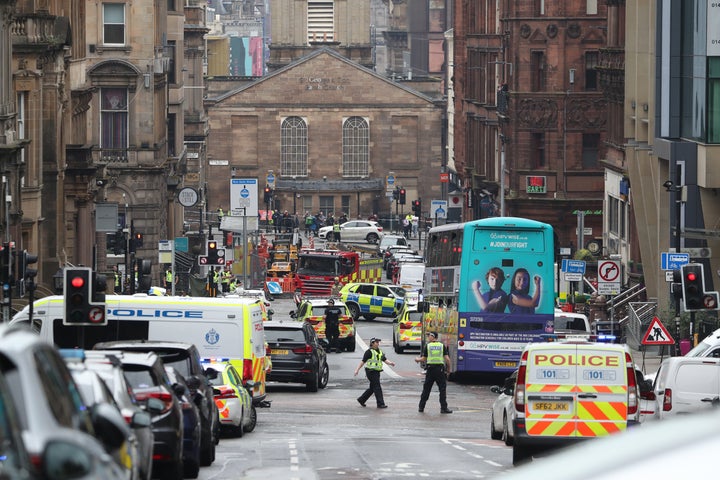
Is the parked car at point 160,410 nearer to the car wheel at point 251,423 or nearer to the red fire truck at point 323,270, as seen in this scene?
the car wheel at point 251,423

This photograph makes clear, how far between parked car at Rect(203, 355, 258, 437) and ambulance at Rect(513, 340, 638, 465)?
4538 mm

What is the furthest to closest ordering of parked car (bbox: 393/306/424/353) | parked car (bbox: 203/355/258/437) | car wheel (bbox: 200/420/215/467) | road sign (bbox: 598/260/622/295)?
parked car (bbox: 393/306/424/353)
road sign (bbox: 598/260/622/295)
parked car (bbox: 203/355/258/437)
car wheel (bbox: 200/420/215/467)

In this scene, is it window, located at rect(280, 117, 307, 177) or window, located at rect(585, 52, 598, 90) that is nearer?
window, located at rect(585, 52, 598, 90)

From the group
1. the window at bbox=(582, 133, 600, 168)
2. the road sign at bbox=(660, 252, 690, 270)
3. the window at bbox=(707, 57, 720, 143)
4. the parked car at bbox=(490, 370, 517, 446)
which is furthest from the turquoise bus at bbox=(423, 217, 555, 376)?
the window at bbox=(582, 133, 600, 168)

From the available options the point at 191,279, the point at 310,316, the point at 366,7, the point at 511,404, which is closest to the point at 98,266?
the point at 191,279

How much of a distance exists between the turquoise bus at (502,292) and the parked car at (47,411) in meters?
27.4

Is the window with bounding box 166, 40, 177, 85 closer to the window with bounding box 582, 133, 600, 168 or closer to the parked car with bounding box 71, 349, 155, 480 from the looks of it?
the window with bounding box 582, 133, 600, 168

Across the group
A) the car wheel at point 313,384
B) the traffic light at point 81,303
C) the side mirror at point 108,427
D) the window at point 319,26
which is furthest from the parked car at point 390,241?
the side mirror at point 108,427

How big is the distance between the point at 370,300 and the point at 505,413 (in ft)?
135

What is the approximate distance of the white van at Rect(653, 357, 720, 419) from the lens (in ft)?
73.9

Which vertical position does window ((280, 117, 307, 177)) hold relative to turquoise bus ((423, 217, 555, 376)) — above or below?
above

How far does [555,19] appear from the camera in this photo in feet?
246

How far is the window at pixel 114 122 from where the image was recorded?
7194 centimetres

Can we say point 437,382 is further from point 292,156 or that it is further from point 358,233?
point 292,156
